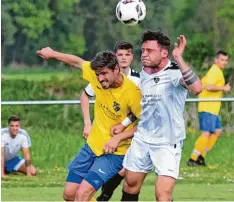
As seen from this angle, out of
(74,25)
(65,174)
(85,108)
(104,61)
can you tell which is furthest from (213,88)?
(74,25)

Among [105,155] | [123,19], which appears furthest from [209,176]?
[105,155]

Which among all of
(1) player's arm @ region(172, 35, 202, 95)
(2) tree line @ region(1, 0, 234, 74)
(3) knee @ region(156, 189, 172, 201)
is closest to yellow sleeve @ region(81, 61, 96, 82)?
(1) player's arm @ region(172, 35, 202, 95)

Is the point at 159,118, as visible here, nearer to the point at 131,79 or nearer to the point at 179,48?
the point at 179,48

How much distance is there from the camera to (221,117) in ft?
59.6

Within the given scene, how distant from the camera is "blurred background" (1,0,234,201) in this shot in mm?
17219

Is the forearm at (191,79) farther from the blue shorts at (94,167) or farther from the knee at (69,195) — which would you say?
the knee at (69,195)

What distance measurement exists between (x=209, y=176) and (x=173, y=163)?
607cm

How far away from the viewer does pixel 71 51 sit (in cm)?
8238

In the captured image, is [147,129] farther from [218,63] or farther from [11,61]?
[11,61]

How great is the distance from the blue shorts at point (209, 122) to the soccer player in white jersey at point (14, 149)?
9.93 feet

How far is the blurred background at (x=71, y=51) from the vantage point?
56.5 feet

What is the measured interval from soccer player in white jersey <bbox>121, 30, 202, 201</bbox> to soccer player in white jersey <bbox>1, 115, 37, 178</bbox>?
250 inches

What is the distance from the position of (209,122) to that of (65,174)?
9.22 ft

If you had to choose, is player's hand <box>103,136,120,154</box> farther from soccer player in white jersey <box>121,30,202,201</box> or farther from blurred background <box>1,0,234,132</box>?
blurred background <box>1,0,234,132</box>
